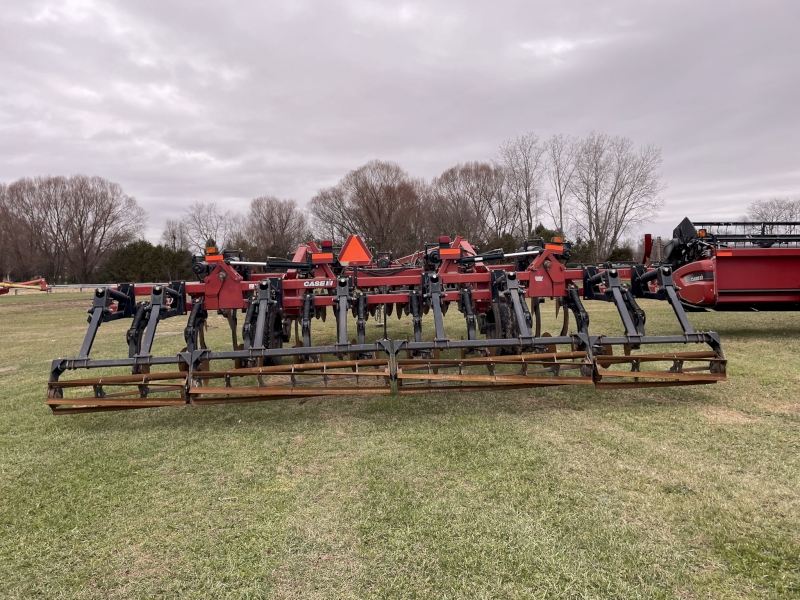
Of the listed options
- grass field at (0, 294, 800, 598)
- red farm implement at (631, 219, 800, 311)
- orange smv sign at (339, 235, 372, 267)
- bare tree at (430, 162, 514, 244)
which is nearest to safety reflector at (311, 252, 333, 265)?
orange smv sign at (339, 235, 372, 267)

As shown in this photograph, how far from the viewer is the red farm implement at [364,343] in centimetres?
425

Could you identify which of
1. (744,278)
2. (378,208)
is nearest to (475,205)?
(378,208)

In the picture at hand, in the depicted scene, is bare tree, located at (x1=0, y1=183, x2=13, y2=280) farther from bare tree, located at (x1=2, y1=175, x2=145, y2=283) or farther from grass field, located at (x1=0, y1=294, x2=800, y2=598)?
grass field, located at (x1=0, y1=294, x2=800, y2=598)

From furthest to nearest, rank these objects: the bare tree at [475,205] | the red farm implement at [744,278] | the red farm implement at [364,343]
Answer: the bare tree at [475,205], the red farm implement at [744,278], the red farm implement at [364,343]

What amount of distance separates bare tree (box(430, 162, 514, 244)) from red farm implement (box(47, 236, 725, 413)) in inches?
1414

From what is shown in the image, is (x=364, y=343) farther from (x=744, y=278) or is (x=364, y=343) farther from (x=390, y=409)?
(x=744, y=278)

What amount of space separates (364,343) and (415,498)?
2520mm

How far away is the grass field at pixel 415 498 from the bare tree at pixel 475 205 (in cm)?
3814

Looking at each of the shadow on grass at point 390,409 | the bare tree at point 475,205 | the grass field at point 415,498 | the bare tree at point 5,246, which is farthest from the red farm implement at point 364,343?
the bare tree at point 5,246

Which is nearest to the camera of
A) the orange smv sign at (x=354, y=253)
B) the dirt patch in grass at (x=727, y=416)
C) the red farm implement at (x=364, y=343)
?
the dirt patch in grass at (x=727, y=416)

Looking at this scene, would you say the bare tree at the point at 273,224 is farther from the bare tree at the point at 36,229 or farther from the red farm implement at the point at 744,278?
the red farm implement at the point at 744,278

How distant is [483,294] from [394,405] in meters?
1.99

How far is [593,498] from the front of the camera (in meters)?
2.75

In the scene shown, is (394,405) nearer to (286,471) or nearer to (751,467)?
(286,471)
